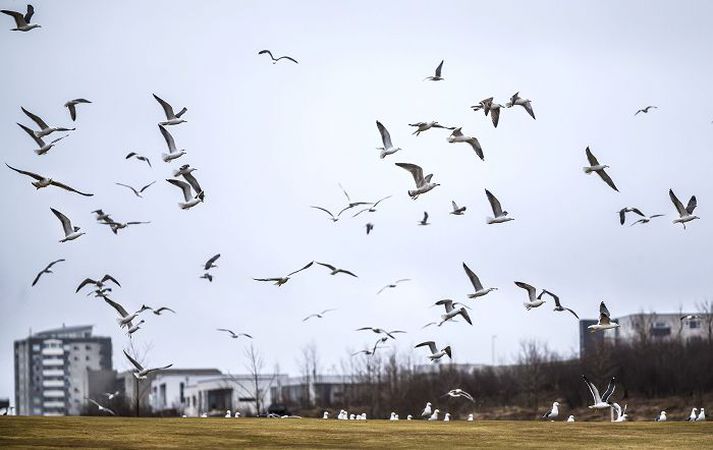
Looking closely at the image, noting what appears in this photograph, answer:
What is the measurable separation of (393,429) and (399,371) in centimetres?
8958

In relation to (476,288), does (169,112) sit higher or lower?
higher

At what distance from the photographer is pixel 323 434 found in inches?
1407

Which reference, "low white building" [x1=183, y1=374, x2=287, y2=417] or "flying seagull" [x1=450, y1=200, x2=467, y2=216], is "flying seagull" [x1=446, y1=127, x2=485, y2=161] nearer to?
"flying seagull" [x1=450, y1=200, x2=467, y2=216]

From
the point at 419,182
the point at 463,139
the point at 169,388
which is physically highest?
the point at 463,139

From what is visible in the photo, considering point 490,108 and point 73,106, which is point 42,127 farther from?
point 490,108

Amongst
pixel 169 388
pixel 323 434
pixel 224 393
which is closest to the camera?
pixel 323 434

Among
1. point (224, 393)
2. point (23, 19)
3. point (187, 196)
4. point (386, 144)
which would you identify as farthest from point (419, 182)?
point (224, 393)

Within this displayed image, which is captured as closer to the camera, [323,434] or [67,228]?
[323,434]

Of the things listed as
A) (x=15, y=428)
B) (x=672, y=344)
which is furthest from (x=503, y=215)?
(x=672, y=344)

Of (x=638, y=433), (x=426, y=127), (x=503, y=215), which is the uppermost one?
(x=426, y=127)

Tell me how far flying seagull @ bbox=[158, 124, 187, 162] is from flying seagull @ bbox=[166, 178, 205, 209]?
1275 millimetres

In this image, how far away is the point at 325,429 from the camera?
37188 millimetres

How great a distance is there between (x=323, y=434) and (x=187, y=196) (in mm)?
12576

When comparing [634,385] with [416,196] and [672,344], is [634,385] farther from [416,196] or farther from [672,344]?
[416,196]
